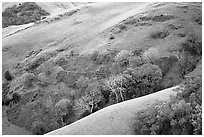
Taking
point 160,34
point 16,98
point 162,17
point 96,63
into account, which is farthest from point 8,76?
point 162,17

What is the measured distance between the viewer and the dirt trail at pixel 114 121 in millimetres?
18500

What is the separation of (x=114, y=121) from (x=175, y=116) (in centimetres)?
333

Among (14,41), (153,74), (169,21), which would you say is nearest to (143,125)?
(153,74)

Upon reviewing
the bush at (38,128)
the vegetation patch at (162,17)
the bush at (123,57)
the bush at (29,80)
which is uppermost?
the vegetation patch at (162,17)

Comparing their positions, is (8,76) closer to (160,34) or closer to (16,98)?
(16,98)

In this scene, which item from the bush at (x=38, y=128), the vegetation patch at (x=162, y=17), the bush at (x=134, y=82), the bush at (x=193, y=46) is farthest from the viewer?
the vegetation patch at (x=162, y=17)

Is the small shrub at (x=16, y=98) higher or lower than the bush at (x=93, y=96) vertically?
lower

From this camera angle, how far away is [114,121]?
1892cm

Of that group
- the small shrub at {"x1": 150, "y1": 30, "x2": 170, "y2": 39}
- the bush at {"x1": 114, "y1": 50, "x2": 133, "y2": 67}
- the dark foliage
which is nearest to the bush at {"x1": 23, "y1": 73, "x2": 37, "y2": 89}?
the bush at {"x1": 114, "y1": 50, "x2": 133, "y2": 67}

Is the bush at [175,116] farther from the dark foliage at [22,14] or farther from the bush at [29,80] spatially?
the dark foliage at [22,14]

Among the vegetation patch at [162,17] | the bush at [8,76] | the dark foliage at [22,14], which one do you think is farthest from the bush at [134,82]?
the dark foliage at [22,14]

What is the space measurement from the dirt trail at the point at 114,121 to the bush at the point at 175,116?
1.76 ft

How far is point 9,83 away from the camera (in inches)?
1314

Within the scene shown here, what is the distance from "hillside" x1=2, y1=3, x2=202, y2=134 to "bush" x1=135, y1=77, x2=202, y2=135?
128cm
